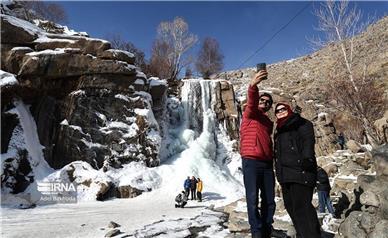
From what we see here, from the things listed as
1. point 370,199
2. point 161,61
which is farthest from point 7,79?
point 161,61

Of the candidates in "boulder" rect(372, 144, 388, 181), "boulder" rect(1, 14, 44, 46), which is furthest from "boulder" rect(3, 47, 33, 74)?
"boulder" rect(372, 144, 388, 181)

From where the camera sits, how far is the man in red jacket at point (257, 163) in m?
3.46

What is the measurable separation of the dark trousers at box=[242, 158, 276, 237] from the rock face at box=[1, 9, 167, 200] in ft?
38.5

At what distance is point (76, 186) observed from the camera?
14297 mm

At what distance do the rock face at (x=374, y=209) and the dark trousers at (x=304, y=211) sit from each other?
1530 millimetres

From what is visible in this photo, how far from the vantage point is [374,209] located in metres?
4.84

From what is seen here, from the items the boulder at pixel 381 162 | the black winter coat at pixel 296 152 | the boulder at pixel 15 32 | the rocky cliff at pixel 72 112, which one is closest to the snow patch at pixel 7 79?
the rocky cliff at pixel 72 112

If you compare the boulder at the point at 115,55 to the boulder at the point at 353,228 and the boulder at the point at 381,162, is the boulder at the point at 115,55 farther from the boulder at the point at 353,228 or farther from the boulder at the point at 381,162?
the boulder at the point at 353,228

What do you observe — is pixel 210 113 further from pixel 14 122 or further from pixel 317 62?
pixel 317 62

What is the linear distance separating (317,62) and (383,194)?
120ft

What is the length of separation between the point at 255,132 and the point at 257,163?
341 millimetres

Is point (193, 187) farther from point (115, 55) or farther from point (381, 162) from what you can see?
point (381, 162)

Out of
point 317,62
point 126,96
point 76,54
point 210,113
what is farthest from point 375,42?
point 76,54

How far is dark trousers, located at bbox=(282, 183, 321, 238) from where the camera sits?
3.34 m
